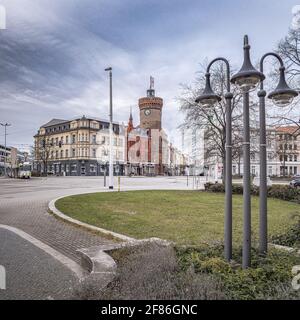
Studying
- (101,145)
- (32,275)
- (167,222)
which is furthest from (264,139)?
(101,145)

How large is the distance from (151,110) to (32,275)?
Answer: 281 ft

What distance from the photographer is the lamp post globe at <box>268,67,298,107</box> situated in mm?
4629

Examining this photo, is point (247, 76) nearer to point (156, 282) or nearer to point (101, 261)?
point (156, 282)

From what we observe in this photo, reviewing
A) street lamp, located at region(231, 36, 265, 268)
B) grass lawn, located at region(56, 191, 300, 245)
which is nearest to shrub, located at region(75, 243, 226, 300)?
street lamp, located at region(231, 36, 265, 268)

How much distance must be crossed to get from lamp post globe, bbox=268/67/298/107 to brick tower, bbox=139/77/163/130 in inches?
3305

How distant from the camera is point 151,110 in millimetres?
89312

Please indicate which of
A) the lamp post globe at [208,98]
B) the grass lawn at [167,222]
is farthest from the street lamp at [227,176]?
the grass lawn at [167,222]

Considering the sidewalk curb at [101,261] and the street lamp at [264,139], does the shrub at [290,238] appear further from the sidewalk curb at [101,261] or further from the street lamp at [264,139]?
the sidewalk curb at [101,261]

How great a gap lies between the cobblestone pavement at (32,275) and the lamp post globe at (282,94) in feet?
12.7

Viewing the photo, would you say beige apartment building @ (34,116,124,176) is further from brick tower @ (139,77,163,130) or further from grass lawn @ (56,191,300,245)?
grass lawn @ (56,191,300,245)
